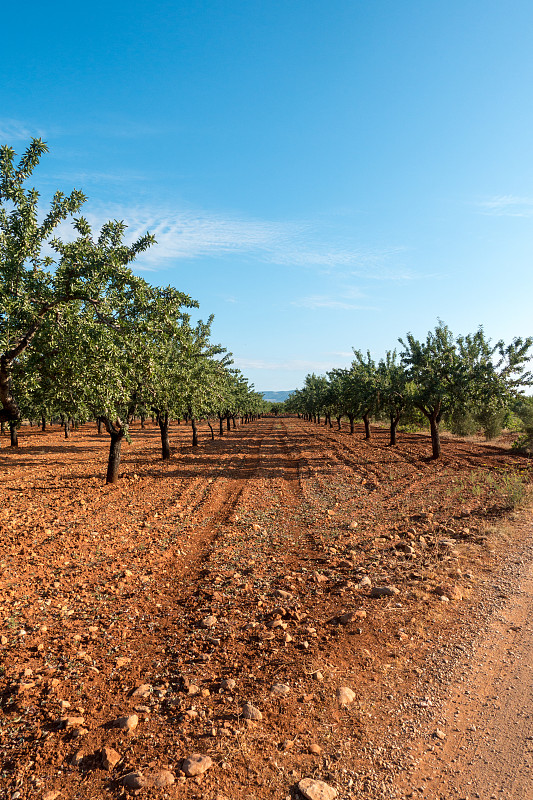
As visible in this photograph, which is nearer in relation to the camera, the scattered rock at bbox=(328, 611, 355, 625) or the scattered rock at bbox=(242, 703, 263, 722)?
the scattered rock at bbox=(242, 703, 263, 722)

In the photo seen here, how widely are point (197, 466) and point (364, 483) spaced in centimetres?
1029

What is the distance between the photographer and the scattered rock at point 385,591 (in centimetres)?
741

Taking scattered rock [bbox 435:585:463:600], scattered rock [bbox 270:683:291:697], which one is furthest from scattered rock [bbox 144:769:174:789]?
scattered rock [bbox 435:585:463:600]

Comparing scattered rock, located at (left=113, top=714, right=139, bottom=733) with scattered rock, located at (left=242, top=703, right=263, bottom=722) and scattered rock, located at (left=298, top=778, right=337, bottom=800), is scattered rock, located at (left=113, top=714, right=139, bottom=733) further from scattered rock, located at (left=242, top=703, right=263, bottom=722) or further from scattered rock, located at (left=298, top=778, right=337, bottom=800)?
scattered rock, located at (left=298, top=778, right=337, bottom=800)

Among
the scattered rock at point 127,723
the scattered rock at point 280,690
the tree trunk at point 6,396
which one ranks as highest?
the tree trunk at point 6,396

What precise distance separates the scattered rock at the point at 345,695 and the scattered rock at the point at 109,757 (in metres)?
2.50

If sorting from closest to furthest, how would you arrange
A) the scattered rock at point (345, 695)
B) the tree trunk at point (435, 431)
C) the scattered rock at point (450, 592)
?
the scattered rock at point (345, 695)
the scattered rock at point (450, 592)
the tree trunk at point (435, 431)

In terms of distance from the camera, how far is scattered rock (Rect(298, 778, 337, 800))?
3.51 metres

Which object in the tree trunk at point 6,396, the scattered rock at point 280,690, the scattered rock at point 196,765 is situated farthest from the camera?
the tree trunk at point 6,396

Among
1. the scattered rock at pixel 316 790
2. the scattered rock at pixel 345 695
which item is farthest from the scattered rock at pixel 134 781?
the scattered rock at pixel 345 695

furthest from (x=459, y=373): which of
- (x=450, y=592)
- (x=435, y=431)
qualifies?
(x=450, y=592)

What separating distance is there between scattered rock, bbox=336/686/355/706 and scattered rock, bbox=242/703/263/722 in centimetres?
101

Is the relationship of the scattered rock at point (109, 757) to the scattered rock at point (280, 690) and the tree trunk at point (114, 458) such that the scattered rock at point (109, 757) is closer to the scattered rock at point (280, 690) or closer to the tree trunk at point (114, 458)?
the scattered rock at point (280, 690)

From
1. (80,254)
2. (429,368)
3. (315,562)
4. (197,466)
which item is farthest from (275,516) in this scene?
(429,368)
